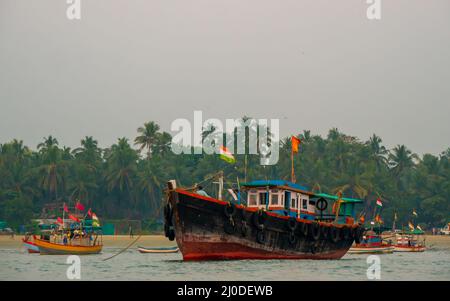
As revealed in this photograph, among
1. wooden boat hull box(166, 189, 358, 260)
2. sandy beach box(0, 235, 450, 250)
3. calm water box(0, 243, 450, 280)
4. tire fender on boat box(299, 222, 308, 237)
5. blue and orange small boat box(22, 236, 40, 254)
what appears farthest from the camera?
sandy beach box(0, 235, 450, 250)

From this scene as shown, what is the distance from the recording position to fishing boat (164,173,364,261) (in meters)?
36.7

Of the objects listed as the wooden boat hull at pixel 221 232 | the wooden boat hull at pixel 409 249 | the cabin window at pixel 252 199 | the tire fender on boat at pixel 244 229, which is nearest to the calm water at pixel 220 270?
the wooden boat hull at pixel 221 232

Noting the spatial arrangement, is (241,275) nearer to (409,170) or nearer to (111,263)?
(111,263)

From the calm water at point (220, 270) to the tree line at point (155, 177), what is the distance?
46.0m

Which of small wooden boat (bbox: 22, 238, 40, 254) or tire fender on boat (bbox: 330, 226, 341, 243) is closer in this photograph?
tire fender on boat (bbox: 330, 226, 341, 243)

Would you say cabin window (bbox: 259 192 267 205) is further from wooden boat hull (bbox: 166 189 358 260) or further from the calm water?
the calm water

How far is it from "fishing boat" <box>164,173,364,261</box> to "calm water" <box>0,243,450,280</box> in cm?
74

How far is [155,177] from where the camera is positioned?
9212cm

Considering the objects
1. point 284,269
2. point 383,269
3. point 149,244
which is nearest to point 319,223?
point 383,269

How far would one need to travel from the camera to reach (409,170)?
10781 centimetres

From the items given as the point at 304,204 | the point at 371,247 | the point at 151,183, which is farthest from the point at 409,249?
the point at 151,183

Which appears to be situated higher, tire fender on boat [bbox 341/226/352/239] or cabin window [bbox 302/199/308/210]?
cabin window [bbox 302/199/308/210]

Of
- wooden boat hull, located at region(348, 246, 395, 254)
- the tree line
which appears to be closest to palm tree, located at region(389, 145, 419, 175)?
the tree line
